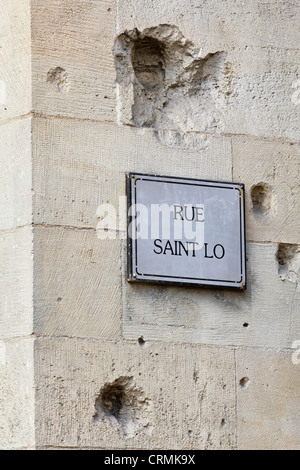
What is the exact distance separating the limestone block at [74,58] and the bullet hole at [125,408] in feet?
4.37

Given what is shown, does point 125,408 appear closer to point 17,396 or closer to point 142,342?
point 142,342

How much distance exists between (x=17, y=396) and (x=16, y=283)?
535 millimetres

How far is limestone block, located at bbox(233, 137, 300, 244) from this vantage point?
6375mm

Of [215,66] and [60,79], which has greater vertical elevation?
[215,66]

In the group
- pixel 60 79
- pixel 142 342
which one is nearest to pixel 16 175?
pixel 60 79

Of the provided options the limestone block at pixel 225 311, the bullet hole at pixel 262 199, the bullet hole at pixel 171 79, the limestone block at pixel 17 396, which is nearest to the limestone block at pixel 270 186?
the bullet hole at pixel 262 199

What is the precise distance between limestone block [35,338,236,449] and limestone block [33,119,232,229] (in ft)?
2.16

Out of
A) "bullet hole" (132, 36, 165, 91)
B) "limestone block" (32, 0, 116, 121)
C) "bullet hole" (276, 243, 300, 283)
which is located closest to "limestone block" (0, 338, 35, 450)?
"limestone block" (32, 0, 116, 121)

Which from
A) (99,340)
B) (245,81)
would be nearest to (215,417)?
(99,340)

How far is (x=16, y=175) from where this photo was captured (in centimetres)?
598

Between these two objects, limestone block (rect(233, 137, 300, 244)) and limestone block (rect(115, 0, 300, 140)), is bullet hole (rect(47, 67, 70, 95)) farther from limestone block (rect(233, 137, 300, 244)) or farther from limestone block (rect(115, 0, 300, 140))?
limestone block (rect(233, 137, 300, 244))

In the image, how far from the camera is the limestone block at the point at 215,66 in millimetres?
6383

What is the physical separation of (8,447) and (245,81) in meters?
2.27
